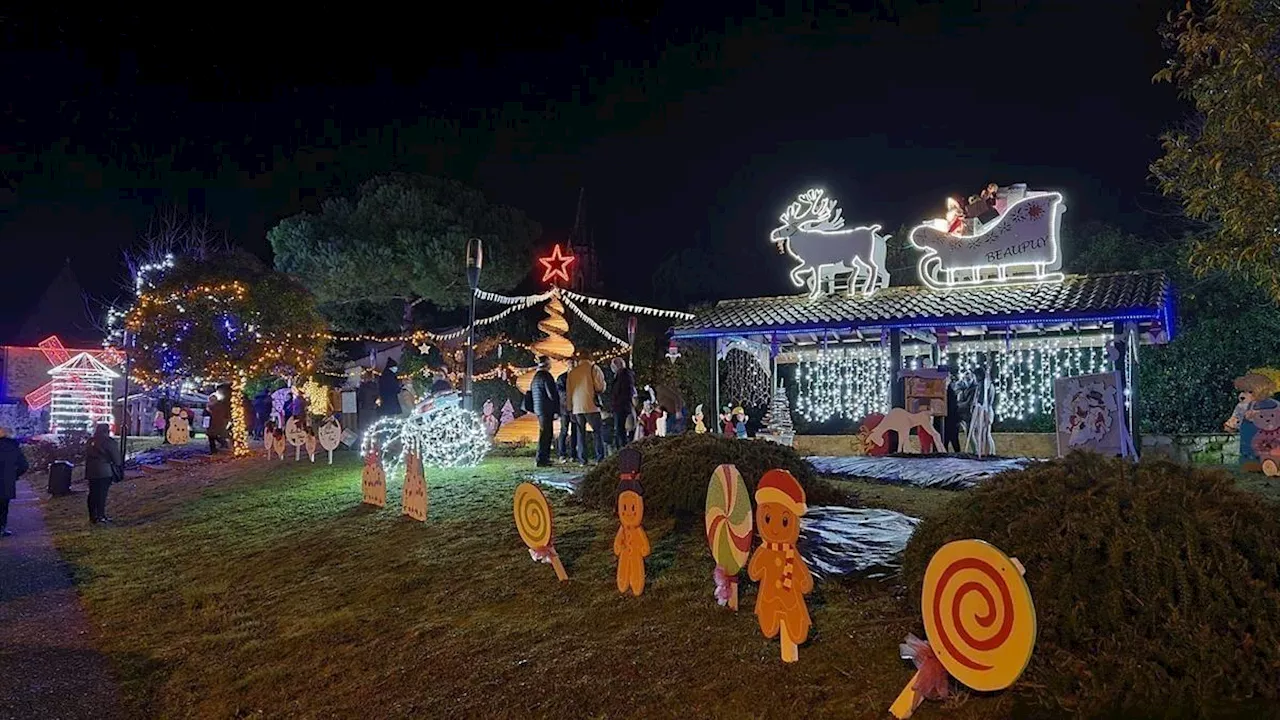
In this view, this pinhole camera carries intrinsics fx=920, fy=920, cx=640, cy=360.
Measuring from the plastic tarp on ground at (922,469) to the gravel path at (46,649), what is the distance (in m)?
6.85

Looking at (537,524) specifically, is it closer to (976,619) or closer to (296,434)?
(976,619)

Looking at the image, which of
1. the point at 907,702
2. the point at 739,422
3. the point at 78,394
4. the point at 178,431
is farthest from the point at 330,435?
the point at 78,394

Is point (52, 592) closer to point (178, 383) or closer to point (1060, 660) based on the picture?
point (1060, 660)

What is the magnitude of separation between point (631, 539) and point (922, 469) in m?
6.25

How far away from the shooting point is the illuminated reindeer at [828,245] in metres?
17.7

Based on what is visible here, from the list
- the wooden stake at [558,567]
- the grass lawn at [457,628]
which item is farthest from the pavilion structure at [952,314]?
the wooden stake at [558,567]

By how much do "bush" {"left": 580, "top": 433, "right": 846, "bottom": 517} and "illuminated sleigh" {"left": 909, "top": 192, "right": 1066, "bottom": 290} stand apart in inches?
379

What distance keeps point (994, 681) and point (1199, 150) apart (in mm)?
6051

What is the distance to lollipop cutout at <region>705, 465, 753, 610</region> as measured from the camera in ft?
17.0

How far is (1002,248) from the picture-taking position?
1639 cm

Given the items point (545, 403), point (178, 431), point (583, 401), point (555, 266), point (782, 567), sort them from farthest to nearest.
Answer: point (555, 266) < point (178, 431) < point (545, 403) < point (583, 401) < point (782, 567)

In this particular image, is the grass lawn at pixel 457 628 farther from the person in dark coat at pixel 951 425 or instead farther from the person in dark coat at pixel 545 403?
the person in dark coat at pixel 951 425

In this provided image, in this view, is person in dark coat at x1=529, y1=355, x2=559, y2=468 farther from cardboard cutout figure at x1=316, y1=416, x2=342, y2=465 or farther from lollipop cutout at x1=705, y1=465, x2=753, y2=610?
lollipop cutout at x1=705, y1=465, x2=753, y2=610

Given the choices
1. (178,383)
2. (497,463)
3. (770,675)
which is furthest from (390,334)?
(770,675)
